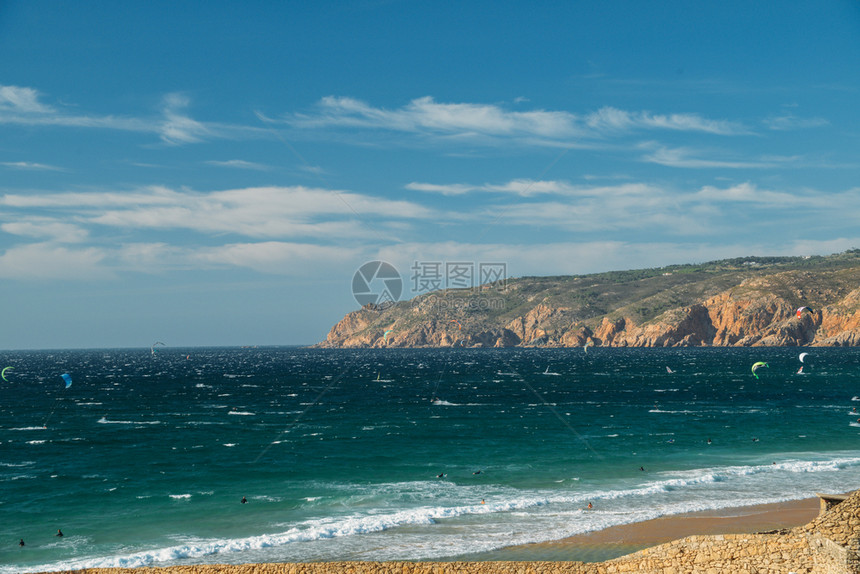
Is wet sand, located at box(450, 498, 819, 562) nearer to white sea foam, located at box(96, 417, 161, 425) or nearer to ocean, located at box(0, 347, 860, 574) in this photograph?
ocean, located at box(0, 347, 860, 574)

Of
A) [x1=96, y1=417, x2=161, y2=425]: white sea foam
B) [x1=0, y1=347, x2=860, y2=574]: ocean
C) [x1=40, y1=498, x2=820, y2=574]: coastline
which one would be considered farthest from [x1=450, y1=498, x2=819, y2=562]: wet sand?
[x1=96, y1=417, x2=161, y2=425]: white sea foam

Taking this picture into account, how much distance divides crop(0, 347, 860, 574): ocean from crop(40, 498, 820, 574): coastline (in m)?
0.99

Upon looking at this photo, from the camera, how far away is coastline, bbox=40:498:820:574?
21.6 metres

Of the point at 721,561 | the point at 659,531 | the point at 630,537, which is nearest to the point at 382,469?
the point at 630,537

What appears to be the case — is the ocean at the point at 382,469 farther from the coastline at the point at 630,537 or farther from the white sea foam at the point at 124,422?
the coastline at the point at 630,537

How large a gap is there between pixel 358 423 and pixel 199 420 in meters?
20.1

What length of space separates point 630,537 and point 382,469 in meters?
20.9

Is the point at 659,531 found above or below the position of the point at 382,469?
above

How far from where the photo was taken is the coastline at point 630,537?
850 inches

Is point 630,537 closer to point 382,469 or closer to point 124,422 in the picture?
point 382,469

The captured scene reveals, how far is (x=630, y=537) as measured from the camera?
28.2 metres

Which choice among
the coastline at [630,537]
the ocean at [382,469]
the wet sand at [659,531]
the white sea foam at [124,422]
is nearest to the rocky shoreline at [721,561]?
the coastline at [630,537]

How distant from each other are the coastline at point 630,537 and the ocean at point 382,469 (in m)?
0.99

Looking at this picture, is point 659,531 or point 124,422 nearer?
point 659,531
